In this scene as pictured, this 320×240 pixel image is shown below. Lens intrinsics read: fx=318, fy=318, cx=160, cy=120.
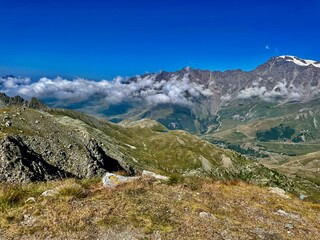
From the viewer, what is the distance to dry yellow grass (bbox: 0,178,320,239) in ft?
47.9

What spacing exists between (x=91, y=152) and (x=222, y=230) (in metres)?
73.1

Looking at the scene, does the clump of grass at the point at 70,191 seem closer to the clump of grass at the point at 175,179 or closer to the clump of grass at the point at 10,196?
the clump of grass at the point at 10,196

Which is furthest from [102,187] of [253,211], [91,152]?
[91,152]

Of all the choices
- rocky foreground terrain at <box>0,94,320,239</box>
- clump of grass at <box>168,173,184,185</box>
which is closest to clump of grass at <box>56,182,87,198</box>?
rocky foreground terrain at <box>0,94,320,239</box>

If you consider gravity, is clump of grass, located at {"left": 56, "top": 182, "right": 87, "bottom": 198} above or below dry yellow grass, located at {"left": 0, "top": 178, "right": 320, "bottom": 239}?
above

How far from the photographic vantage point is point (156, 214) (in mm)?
17016

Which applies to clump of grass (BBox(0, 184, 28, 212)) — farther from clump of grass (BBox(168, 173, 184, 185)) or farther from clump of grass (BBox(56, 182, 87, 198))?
clump of grass (BBox(168, 173, 184, 185))

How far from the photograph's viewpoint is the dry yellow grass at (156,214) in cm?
1459

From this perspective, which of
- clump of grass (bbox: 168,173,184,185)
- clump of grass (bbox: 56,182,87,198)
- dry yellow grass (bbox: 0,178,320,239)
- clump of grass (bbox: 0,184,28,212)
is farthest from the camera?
clump of grass (bbox: 168,173,184,185)

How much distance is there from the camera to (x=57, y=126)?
9381 cm

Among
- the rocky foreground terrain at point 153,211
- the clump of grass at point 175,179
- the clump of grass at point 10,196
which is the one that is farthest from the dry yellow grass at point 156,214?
the clump of grass at point 175,179

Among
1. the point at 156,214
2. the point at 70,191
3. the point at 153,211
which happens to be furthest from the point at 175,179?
the point at 70,191

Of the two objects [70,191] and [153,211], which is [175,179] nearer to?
[153,211]

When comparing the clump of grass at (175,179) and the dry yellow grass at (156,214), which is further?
the clump of grass at (175,179)
